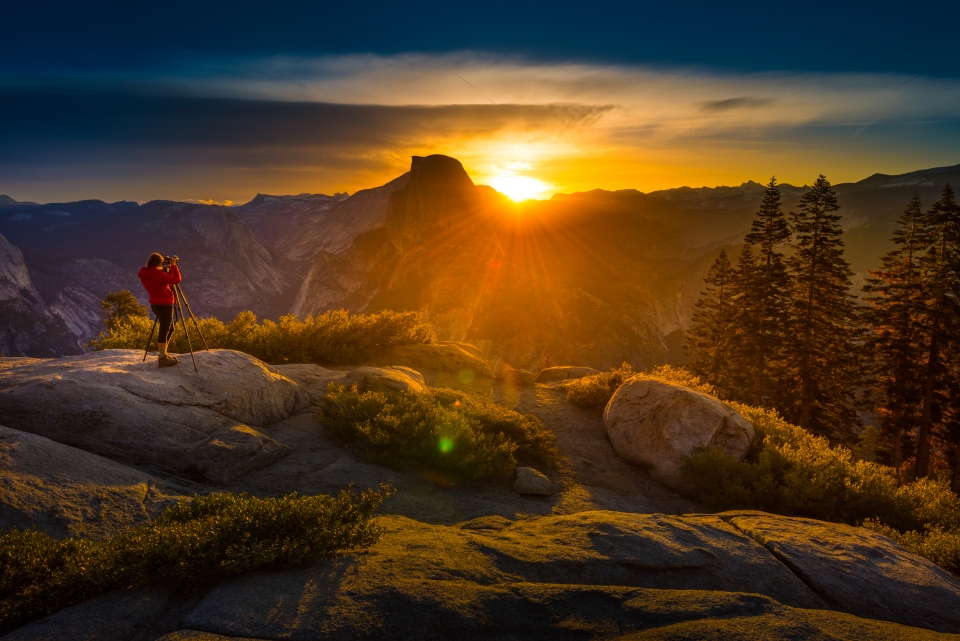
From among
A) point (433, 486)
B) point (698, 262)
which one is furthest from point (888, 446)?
point (698, 262)

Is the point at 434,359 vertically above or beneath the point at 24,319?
above

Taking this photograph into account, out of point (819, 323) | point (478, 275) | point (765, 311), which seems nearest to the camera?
point (819, 323)

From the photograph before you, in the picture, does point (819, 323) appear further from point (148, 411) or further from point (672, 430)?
point (148, 411)

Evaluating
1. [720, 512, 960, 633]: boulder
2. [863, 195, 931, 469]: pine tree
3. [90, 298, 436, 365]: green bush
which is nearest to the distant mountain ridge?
[863, 195, 931, 469]: pine tree

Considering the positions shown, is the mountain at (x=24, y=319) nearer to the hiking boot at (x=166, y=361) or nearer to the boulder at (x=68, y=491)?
the hiking boot at (x=166, y=361)

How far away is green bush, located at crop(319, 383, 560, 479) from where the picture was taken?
9664mm

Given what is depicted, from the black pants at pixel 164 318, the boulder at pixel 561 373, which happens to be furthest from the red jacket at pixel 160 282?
the boulder at pixel 561 373

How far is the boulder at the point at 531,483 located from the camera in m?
9.69

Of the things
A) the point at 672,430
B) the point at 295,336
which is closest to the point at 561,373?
the point at 672,430

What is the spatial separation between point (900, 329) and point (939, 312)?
251cm

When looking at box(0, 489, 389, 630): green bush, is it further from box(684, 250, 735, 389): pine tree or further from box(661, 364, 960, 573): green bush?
box(684, 250, 735, 389): pine tree

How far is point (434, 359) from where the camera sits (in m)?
19.0

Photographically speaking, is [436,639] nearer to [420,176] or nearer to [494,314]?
[494,314]

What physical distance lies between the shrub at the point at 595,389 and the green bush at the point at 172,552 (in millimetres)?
11761
